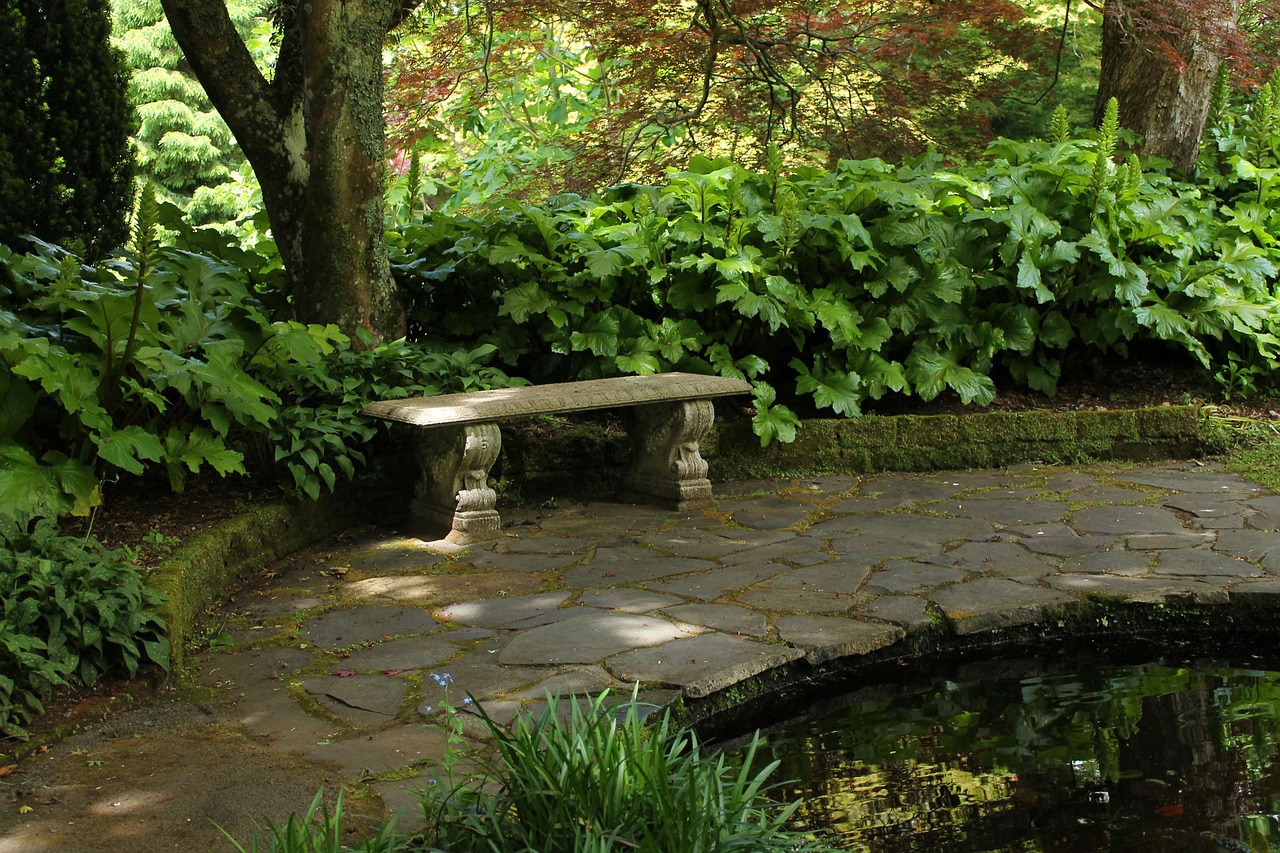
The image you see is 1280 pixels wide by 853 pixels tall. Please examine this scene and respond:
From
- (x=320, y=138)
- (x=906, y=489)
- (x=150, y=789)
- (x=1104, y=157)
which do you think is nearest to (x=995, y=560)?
(x=906, y=489)

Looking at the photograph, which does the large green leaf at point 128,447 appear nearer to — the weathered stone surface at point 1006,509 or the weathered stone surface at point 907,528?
the weathered stone surface at point 907,528

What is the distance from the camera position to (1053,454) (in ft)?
20.3

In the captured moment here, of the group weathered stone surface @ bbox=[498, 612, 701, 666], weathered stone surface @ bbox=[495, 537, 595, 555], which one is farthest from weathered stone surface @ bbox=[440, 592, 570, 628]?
weathered stone surface @ bbox=[495, 537, 595, 555]

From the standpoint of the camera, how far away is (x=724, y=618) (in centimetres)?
374

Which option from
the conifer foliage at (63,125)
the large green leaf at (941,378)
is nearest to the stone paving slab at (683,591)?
the large green leaf at (941,378)

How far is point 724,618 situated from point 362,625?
3.86 feet

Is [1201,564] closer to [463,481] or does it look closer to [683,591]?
[683,591]

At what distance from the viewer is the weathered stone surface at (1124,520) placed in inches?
187

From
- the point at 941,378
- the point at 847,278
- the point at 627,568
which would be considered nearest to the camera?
the point at 627,568

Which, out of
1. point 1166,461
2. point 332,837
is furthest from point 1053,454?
point 332,837

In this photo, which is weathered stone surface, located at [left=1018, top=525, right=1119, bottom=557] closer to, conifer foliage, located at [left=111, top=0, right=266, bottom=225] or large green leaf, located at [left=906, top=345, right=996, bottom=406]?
large green leaf, located at [left=906, top=345, right=996, bottom=406]

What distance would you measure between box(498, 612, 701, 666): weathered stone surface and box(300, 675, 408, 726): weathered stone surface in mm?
353

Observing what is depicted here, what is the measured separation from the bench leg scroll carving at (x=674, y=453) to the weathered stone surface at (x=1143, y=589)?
6.00ft

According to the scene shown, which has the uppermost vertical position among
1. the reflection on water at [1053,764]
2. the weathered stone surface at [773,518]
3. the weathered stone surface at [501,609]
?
the weathered stone surface at [773,518]
